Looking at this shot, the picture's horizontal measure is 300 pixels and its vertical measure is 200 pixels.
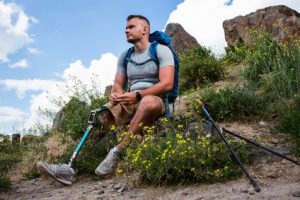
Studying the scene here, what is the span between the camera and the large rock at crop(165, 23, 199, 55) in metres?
14.3

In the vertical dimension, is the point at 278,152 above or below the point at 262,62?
below

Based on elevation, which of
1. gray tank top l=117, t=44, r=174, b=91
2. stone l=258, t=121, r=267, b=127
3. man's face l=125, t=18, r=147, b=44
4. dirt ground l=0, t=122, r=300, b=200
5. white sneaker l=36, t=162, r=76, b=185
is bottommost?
dirt ground l=0, t=122, r=300, b=200

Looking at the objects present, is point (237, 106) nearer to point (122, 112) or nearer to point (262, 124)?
point (262, 124)

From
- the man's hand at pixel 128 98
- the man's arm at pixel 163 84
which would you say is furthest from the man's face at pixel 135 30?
the man's hand at pixel 128 98

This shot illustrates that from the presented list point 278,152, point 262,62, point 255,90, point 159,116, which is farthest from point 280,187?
point 262,62

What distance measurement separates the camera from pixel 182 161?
5.05 m

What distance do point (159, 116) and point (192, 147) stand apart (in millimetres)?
1133

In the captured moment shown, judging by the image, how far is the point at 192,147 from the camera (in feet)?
Answer: 17.0

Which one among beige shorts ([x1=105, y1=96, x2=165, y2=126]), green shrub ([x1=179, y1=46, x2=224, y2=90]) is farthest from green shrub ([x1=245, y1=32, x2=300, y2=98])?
beige shorts ([x1=105, y1=96, x2=165, y2=126])

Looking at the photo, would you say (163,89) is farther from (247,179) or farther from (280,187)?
(280,187)

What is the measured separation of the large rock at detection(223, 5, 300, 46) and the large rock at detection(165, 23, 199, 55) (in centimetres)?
184

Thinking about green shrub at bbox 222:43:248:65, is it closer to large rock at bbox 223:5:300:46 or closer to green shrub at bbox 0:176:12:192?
large rock at bbox 223:5:300:46

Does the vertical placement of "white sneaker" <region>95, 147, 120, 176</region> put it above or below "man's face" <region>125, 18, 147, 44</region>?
below

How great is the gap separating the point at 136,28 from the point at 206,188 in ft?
8.93
